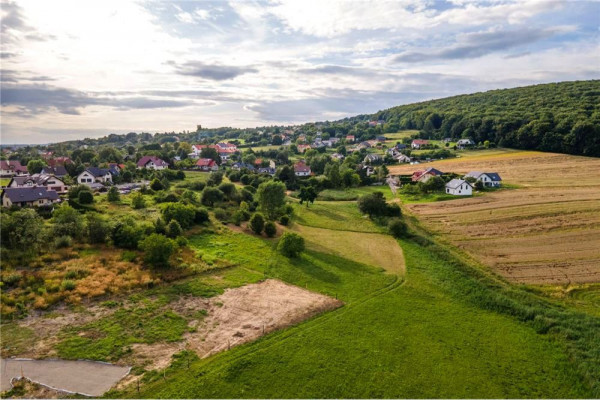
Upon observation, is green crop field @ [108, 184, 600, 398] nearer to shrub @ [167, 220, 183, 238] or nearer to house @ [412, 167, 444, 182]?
shrub @ [167, 220, 183, 238]

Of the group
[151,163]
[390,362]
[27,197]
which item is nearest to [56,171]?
[151,163]

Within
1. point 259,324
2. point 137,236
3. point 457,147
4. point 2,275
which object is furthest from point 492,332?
point 457,147

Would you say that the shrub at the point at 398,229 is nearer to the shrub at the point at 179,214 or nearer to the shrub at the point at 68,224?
the shrub at the point at 179,214

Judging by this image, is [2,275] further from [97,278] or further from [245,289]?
[245,289]

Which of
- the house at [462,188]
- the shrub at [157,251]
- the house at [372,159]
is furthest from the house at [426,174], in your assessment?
the shrub at [157,251]

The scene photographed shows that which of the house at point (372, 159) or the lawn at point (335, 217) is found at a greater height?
the house at point (372, 159)

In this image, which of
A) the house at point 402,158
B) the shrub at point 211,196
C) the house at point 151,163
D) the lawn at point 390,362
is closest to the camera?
the lawn at point 390,362

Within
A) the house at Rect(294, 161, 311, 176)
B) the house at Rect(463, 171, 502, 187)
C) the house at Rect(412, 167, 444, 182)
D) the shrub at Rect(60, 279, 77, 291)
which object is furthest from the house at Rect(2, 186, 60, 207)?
the house at Rect(463, 171, 502, 187)
